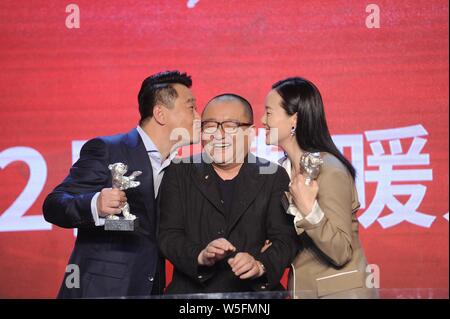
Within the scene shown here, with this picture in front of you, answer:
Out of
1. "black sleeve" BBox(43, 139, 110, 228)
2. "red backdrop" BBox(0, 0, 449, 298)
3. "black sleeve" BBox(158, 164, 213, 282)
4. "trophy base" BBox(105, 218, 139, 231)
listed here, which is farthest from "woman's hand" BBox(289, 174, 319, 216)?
"red backdrop" BBox(0, 0, 449, 298)

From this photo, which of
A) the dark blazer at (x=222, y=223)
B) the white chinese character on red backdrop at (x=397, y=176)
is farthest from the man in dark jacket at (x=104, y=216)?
the white chinese character on red backdrop at (x=397, y=176)

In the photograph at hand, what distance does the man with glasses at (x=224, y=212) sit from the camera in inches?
79.9

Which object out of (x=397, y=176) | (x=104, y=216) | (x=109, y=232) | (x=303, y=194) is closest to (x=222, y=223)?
(x=303, y=194)

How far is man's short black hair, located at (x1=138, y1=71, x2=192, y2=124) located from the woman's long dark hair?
24.1 inches

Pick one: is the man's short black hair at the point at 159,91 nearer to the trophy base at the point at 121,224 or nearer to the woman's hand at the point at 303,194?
the trophy base at the point at 121,224

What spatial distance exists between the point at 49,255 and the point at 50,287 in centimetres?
16

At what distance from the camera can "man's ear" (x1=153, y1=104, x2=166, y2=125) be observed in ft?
8.46

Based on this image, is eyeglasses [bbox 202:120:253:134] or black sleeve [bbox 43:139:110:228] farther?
black sleeve [bbox 43:139:110:228]

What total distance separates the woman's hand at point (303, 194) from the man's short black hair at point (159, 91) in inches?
33.5

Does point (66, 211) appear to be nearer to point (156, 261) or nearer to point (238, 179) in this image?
point (156, 261)

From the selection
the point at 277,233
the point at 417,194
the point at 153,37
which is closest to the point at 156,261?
the point at 277,233

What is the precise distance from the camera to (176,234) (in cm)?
206

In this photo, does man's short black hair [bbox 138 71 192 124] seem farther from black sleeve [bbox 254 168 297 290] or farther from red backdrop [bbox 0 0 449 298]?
black sleeve [bbox 254 168 297 290]

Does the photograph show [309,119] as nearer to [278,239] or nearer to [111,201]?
[278,239]
